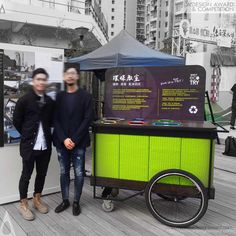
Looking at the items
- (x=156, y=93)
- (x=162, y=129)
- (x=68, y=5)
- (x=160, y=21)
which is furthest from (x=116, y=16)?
(x=162, y=129)

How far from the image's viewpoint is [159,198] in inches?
168

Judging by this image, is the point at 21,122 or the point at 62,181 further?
the point at 62,181

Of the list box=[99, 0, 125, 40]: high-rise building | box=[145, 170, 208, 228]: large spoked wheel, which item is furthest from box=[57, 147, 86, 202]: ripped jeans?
box=[99, 0, 125, 40]: high-rise building

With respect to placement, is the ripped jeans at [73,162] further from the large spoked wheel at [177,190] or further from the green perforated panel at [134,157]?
the large spoked wheel at [177,190]

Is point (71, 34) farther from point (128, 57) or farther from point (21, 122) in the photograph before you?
point (21, 122)

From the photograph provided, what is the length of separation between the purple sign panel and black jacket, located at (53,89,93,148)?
1.57 feet

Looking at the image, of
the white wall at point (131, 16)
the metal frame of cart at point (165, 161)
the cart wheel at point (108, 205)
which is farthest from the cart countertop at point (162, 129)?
the white wall at point (131, 16)

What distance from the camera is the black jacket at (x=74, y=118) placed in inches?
140

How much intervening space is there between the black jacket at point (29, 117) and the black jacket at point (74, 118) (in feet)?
0.43

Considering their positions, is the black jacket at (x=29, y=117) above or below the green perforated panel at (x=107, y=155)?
above

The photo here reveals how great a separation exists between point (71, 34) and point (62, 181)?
37.0ft

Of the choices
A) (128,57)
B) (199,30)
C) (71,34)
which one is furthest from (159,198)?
(71,34)

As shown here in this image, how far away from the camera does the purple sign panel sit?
146 inches

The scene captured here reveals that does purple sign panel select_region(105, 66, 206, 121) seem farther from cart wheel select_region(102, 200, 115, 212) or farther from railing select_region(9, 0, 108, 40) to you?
railing select_region(9, 0, 108, 40)
